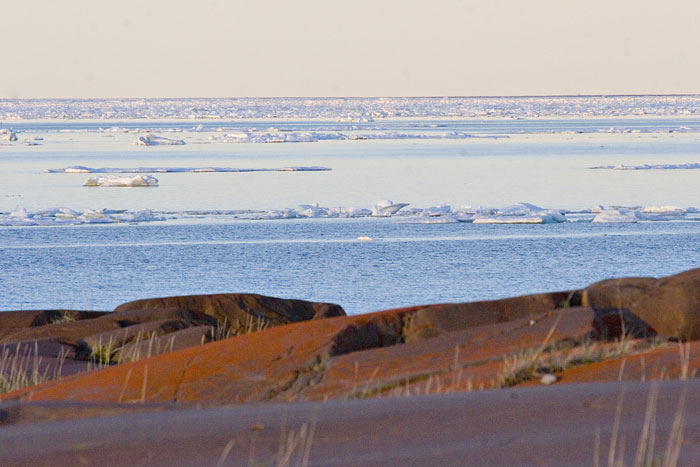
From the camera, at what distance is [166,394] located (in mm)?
6422

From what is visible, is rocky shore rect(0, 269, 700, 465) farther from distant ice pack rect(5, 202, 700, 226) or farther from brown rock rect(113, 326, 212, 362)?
distant ice pack rect(5, 202, 700, 226)

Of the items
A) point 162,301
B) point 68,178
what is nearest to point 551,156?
point 68,178

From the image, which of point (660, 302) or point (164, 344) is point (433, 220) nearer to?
point (164, 344)

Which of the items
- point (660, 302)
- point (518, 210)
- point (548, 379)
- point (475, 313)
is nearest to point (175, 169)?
point (518, 210)

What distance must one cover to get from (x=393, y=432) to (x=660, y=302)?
11.8ft

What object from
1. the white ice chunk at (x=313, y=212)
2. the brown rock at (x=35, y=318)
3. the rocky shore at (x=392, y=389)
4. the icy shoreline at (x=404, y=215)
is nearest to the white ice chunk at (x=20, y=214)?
the icy shoreline at (x=404, y=215)

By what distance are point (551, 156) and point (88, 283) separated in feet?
108

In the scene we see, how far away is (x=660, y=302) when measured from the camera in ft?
25.0

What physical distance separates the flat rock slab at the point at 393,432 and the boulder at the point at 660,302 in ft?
7.62

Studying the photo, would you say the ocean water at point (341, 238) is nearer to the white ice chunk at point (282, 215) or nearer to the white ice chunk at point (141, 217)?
the white ice chunk at point (141, 217)

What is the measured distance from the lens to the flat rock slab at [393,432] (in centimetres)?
422

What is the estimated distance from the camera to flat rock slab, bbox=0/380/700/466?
4.22 meters

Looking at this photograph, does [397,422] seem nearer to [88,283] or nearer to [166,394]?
[166,394]

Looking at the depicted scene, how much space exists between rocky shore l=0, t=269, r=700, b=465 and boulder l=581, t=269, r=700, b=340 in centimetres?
1
